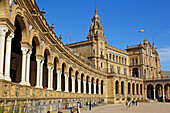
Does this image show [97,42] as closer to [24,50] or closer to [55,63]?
[55,63]

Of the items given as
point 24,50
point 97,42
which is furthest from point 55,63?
point 97,42

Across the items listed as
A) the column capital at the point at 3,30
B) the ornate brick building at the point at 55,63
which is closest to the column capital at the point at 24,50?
the ornate brick building at the point at 55,63


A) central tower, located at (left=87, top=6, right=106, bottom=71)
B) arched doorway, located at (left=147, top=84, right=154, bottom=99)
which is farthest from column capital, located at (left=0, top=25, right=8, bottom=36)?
arched doorway, located at (left=147, top=84, right=154, bottom=99)

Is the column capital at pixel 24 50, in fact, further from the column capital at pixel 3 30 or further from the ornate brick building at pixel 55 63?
the column capital at pixel 3 30

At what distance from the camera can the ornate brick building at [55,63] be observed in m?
13.3

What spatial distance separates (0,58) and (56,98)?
14.8 m

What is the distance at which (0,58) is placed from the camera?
1170 cm

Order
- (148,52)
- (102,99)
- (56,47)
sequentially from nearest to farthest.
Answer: (56,47), (102,99), (148,52)

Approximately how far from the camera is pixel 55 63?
111 feet

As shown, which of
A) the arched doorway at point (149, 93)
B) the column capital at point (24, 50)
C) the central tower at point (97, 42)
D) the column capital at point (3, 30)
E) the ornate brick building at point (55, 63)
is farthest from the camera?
the arched doorway at point (149, 93)

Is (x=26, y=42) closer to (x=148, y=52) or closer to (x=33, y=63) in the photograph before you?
(x=33, y=63)

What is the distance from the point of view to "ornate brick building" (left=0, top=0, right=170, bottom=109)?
13.3m

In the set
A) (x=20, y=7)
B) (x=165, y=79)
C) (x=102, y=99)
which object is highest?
(x=20, y=7)

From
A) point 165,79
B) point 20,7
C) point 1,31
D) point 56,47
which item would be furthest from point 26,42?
point 165,79
